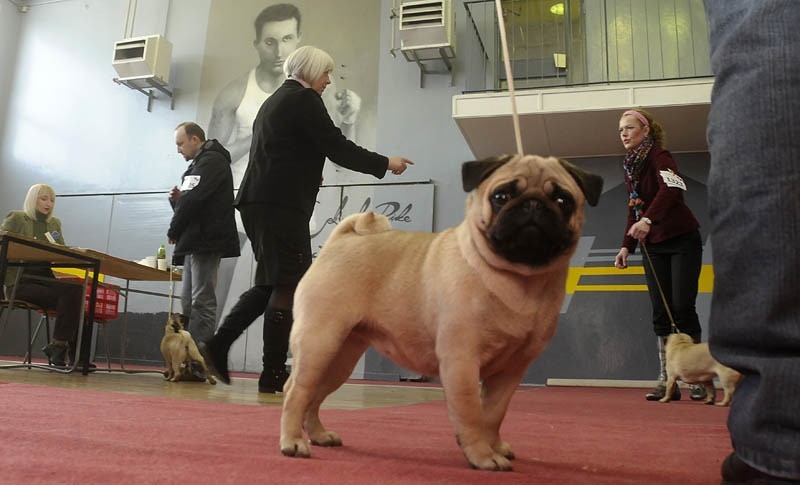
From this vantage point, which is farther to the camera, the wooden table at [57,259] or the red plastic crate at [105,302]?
the red plastic crate at [105,302]

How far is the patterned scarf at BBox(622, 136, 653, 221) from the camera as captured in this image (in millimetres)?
4426

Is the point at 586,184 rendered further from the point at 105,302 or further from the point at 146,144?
the point at 146,144

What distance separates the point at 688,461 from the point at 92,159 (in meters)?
11.0

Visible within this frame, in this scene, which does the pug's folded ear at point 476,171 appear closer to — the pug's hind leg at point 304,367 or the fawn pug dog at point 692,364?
the pug's hind leg at point 304,367

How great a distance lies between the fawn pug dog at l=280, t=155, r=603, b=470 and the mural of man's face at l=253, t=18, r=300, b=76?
9.08 metres

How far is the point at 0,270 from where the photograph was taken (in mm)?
4363

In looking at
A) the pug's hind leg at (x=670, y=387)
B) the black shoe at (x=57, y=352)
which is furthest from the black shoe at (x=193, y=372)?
the pug's hind leg at (x=670, y=387)

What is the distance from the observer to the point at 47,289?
5684mm

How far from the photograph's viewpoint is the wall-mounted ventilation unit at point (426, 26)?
891 cm

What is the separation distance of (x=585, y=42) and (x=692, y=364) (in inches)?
240

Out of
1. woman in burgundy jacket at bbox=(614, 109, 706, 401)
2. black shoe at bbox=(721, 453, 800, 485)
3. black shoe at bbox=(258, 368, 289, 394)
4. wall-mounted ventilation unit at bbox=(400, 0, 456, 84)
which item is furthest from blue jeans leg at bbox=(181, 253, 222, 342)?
wall-mounted ventilation unit at bbox=(400, 0, 456, 84)

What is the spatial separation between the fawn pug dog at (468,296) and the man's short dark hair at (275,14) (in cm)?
948

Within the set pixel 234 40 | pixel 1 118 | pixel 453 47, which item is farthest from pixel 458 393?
pixel 1 118

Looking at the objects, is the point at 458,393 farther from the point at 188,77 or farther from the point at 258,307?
the point at 188,77
